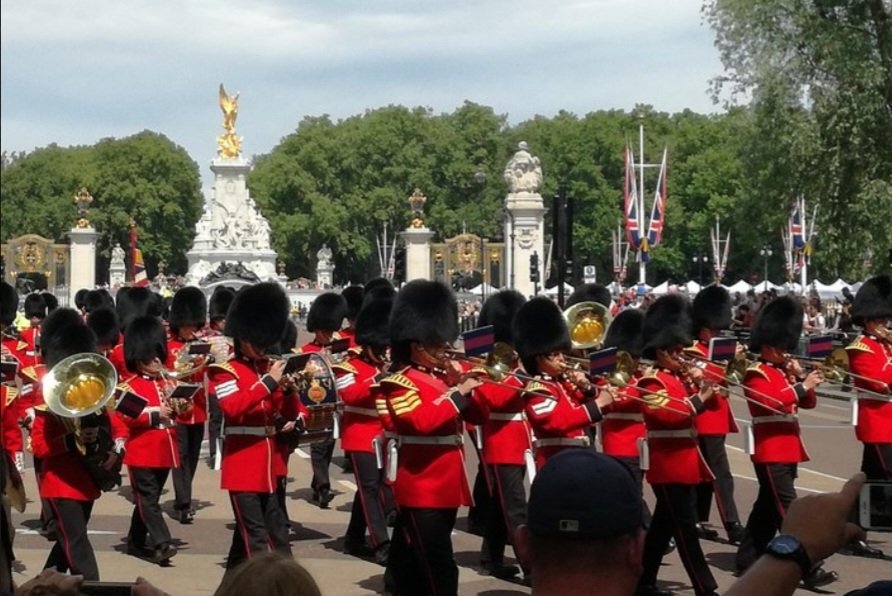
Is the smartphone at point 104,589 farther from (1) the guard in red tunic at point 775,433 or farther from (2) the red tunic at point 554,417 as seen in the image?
(1) the guard in red tunic at point 775,433

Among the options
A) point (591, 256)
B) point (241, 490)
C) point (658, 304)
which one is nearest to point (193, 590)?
point (241, 490)

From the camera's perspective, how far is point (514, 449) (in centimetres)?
905

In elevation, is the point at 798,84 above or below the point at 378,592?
above

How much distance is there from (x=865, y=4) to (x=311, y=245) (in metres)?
56.7

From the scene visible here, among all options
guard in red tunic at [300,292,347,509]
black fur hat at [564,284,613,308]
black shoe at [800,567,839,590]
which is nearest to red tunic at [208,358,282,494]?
black shoe at [800,567,839,590]

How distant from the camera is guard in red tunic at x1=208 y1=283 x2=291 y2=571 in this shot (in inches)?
332

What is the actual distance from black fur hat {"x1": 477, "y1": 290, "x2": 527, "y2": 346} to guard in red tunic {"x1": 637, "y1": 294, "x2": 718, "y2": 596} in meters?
1.49

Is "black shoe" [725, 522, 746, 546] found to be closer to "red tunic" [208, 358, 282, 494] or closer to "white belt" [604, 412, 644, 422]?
"white belt" [604, 412, 644, 422]

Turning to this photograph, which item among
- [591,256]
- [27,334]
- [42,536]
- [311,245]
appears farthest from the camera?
[311,245]

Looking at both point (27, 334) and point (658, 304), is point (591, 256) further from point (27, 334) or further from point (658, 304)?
point (658, 304)

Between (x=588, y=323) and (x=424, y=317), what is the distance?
394cm

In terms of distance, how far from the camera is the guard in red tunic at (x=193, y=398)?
11.5 metres

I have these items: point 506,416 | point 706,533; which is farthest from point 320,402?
point 706,533

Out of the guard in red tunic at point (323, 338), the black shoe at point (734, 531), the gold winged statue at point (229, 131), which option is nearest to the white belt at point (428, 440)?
the black shoe at point (734, 531)
